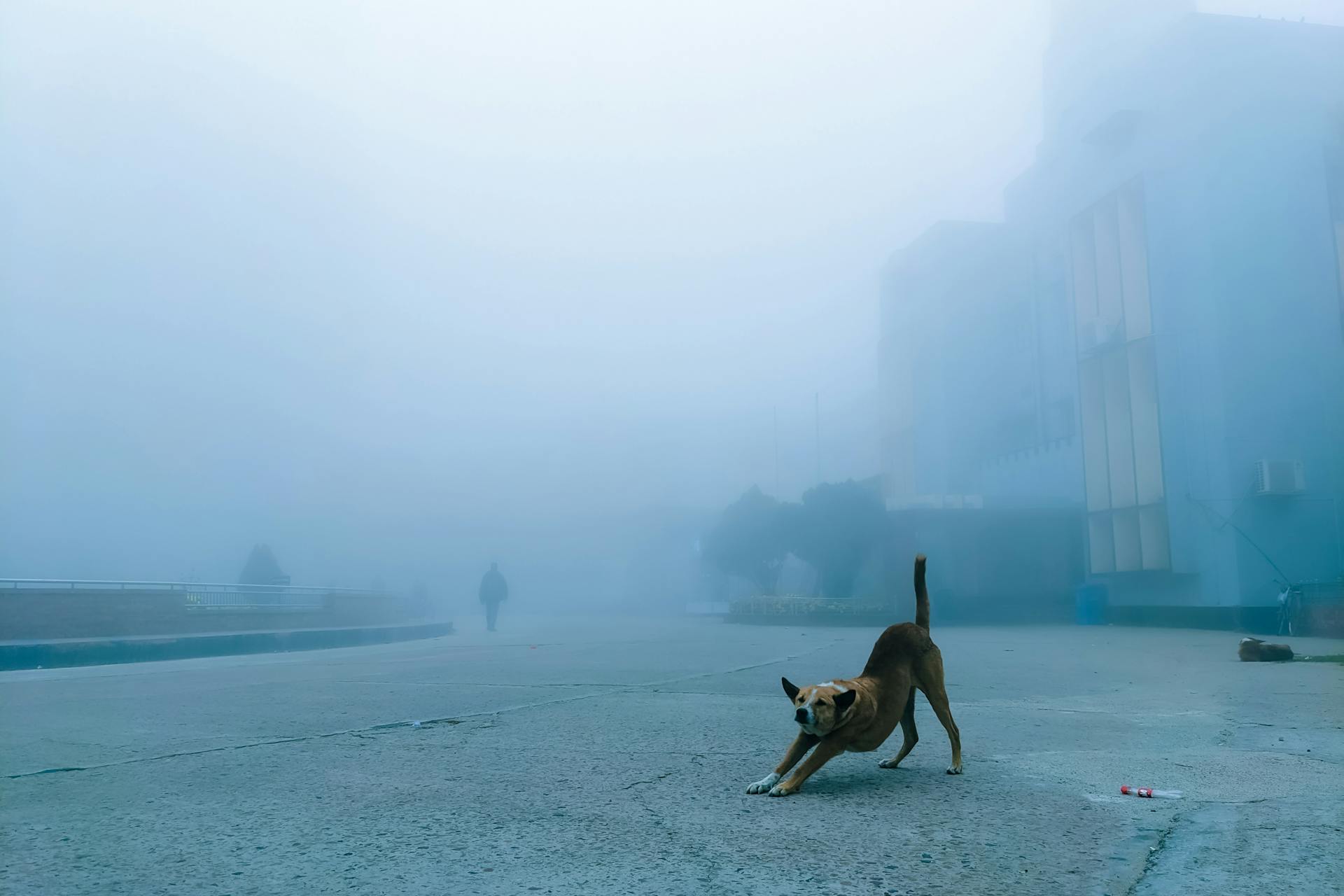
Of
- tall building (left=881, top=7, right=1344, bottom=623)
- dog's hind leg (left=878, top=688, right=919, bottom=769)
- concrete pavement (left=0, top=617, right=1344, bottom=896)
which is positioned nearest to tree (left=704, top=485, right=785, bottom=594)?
tall building (left=881, top=7, right=1344, bottom=623)

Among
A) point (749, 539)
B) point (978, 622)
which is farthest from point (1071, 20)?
point (749, 539)

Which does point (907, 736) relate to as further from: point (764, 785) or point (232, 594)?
point (232, 594)

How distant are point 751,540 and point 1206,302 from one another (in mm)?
23668

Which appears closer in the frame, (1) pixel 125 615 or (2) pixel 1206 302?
(1) pixel 125 615

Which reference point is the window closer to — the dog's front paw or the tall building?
the tall building

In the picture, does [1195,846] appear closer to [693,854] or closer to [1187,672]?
[693,854]

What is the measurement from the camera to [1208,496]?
2298 centimetres

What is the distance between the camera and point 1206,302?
22938 millimetres

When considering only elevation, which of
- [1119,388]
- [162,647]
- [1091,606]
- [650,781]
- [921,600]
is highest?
[1119,388]

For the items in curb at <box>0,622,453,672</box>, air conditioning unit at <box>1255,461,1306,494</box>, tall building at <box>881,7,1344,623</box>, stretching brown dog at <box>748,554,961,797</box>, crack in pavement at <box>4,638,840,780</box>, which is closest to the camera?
stretching brown dog at <box>748,554,961,797</box>

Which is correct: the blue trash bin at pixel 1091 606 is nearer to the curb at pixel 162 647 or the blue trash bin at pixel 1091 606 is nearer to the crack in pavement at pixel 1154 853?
the curb at pixel 162 647

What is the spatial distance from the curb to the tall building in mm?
19134

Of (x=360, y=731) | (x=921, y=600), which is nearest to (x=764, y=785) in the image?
(x=921, y=600)

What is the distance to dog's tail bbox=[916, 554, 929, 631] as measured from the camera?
403 cm
